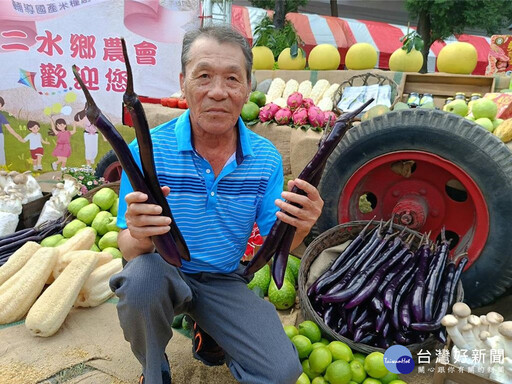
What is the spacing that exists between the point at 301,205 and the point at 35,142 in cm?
540

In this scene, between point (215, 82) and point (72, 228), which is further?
point (72, 228)

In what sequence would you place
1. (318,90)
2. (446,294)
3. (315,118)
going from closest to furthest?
(446,294)
(315,118)
(318,90)

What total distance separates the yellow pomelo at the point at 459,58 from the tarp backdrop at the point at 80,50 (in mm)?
3235

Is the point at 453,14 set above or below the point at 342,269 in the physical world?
above

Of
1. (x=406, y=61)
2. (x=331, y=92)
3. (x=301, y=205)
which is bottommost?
(x=301, y=205)

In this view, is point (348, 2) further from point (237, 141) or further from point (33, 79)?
point (237, 141)

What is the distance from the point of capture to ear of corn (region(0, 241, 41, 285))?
2620mm

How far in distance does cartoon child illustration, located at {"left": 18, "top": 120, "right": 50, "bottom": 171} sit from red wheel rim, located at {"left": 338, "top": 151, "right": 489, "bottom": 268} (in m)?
4.69

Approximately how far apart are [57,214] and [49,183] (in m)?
2.02

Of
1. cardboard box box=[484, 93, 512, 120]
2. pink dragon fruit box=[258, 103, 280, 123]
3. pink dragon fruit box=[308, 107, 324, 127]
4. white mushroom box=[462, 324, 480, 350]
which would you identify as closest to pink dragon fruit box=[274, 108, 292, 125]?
pink dragon fruit box=[258, 103, 280, 123]

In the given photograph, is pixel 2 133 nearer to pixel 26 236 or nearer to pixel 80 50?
pixel 80 50

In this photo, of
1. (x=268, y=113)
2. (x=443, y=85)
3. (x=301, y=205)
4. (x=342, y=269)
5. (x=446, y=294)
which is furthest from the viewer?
(x=443, y=85)

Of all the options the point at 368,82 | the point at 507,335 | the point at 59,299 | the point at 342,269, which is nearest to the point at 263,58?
the point at 368,82

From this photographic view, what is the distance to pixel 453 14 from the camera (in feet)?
28.6
